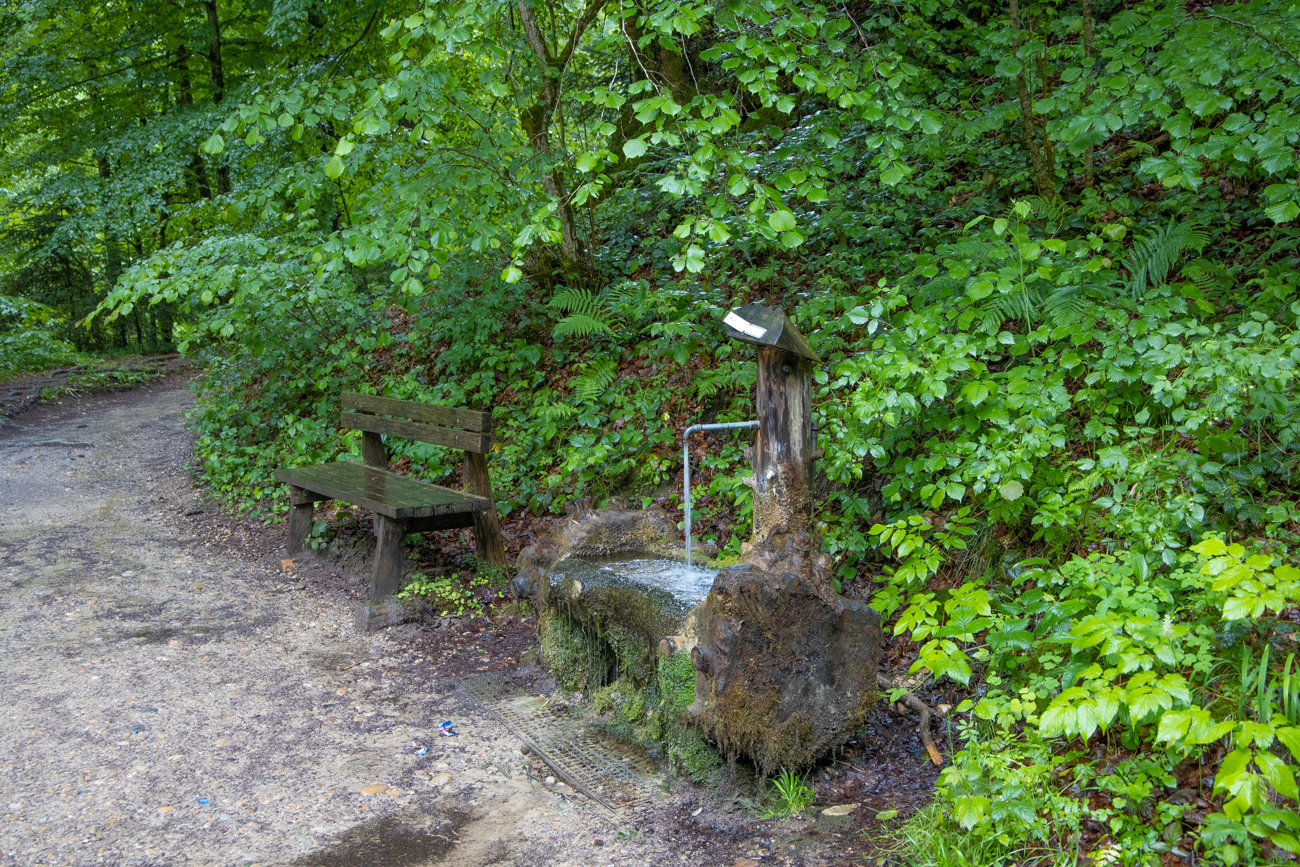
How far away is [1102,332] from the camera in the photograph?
394 cm

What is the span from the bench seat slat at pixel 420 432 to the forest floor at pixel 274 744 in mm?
1102

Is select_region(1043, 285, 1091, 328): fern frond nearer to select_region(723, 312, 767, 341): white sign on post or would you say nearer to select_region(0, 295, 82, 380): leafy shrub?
select_region(723, 312, 767, 341): white sign on post

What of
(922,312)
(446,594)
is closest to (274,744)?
(446,594)

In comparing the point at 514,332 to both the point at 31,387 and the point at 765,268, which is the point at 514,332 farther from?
the point at 31,387

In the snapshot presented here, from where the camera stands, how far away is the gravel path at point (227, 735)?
3104 mm

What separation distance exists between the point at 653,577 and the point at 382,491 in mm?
2469

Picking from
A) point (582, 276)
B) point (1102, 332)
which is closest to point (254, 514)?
point (582, 276)

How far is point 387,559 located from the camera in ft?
17.8

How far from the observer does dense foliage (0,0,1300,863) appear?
8.98 ft

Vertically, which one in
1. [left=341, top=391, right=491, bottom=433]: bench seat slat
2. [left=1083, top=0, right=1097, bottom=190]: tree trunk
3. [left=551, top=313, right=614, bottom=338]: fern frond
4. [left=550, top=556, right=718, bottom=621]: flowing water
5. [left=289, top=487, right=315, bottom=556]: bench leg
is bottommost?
[left=289, top=487, right=315, bottom=556]: bench leg

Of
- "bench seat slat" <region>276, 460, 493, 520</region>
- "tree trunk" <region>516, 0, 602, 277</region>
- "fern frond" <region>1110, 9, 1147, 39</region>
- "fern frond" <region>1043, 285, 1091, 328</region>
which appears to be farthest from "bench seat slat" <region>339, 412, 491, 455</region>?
"fern frond" <region>1110, 9, 1147, 39</region>

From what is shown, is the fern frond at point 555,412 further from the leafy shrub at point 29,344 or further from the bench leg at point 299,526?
the leafy shrub at point 29,344

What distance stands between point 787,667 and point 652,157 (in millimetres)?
8134

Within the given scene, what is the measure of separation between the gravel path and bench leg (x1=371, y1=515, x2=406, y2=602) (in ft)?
0.93
